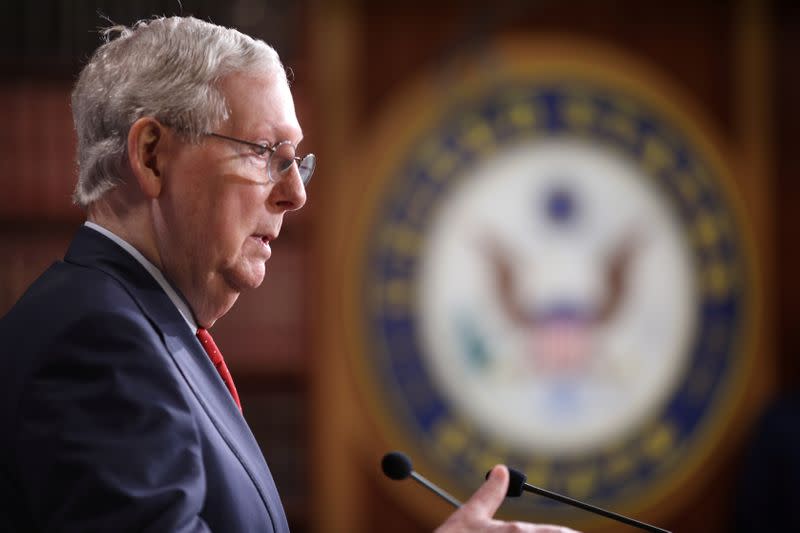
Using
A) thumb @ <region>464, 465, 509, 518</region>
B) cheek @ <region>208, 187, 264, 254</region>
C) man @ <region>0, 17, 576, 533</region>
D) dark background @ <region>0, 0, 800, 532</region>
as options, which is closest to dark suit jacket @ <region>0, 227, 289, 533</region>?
man @ <region>0, 17, 576, 533</region>

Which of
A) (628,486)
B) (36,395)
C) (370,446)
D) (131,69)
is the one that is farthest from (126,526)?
(628,486)

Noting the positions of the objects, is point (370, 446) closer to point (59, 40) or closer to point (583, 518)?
point (583, 518)

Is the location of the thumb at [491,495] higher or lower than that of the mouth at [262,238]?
lower

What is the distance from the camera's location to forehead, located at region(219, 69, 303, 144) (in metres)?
1.22

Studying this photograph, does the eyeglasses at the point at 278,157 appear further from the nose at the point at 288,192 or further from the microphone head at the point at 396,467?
the microphone head at the point at 396,467

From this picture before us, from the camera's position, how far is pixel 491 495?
113 cm

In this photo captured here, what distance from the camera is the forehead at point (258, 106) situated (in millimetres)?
1223

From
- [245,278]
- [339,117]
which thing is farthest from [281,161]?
[339,117]

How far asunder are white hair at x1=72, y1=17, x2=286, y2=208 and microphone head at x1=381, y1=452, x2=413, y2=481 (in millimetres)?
459

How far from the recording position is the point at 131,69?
1201 mm

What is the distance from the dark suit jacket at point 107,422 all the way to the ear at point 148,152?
3.6 inches

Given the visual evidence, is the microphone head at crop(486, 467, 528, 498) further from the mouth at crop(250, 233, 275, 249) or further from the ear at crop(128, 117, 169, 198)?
the ear at crop(128, 117, 169, 198)

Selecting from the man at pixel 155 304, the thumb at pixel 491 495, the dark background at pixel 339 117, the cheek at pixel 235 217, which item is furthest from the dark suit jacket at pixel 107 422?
the dark background at pixel 339 117

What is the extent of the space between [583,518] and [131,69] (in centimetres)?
292
